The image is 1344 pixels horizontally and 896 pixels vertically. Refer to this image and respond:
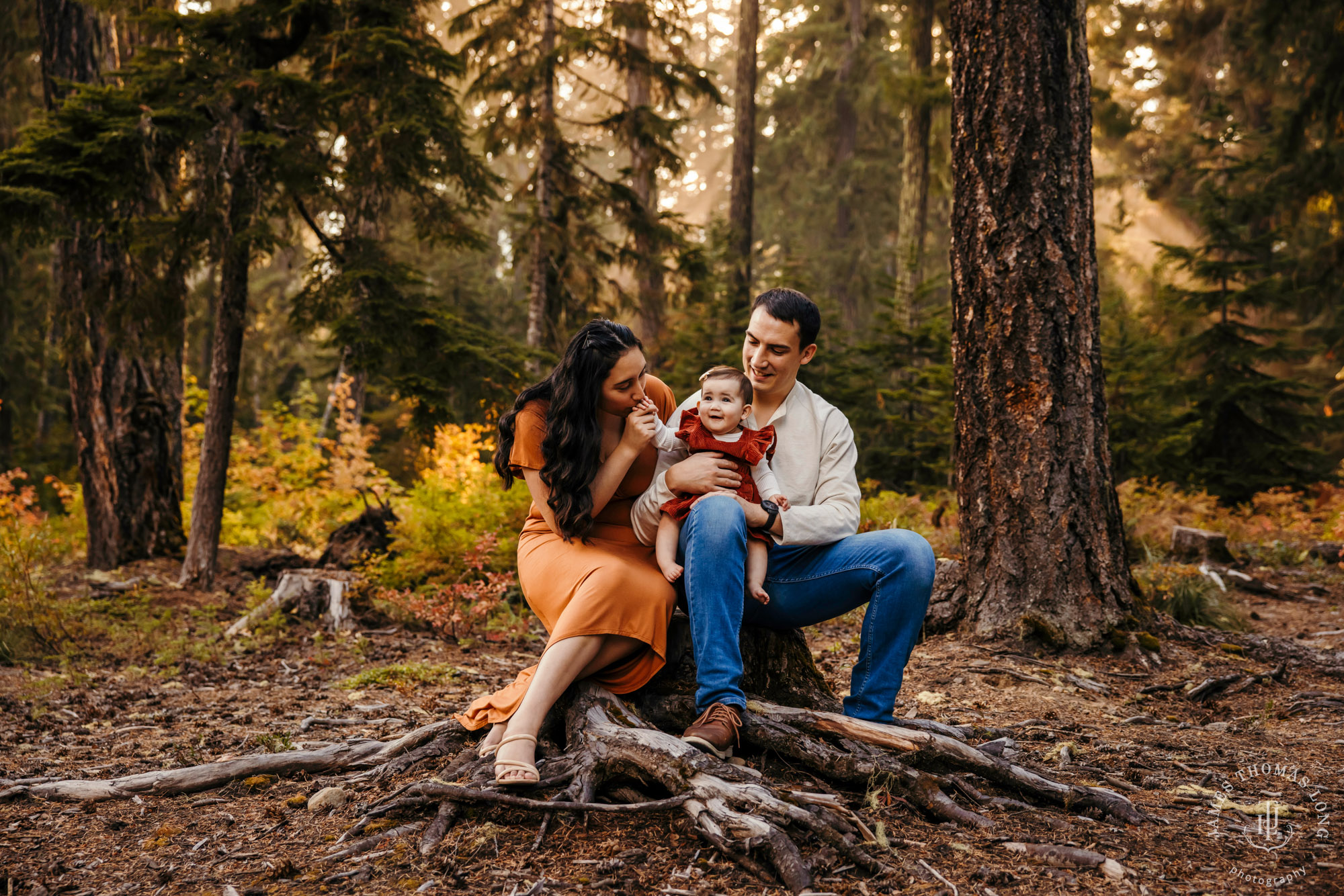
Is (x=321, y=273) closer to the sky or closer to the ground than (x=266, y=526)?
closer to the sky

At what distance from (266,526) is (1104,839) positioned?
30.9 ft

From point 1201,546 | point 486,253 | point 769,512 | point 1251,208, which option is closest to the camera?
point 769,512

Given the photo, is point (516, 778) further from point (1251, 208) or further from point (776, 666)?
point (1251, 208)

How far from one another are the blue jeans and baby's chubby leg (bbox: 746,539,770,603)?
0.20 feet

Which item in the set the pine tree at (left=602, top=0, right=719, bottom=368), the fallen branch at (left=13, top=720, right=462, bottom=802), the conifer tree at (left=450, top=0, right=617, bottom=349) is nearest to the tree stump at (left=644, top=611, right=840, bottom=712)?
the fallen branch at (left=13, top=720, right=462, bottom=802)

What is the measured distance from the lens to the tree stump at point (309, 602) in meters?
5.88

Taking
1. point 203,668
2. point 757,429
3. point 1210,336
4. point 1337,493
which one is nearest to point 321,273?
point 203,668

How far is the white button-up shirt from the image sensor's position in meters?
2.93

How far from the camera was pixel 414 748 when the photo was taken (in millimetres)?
3121

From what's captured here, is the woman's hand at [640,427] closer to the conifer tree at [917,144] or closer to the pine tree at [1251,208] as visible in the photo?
the pine tree at [1251,208]

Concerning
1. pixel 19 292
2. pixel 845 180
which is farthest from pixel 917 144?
pixel 19 292

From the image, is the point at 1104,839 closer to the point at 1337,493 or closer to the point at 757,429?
the point at 757,429

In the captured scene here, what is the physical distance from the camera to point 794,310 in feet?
9.92

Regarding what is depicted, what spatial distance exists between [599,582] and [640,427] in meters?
0.56
